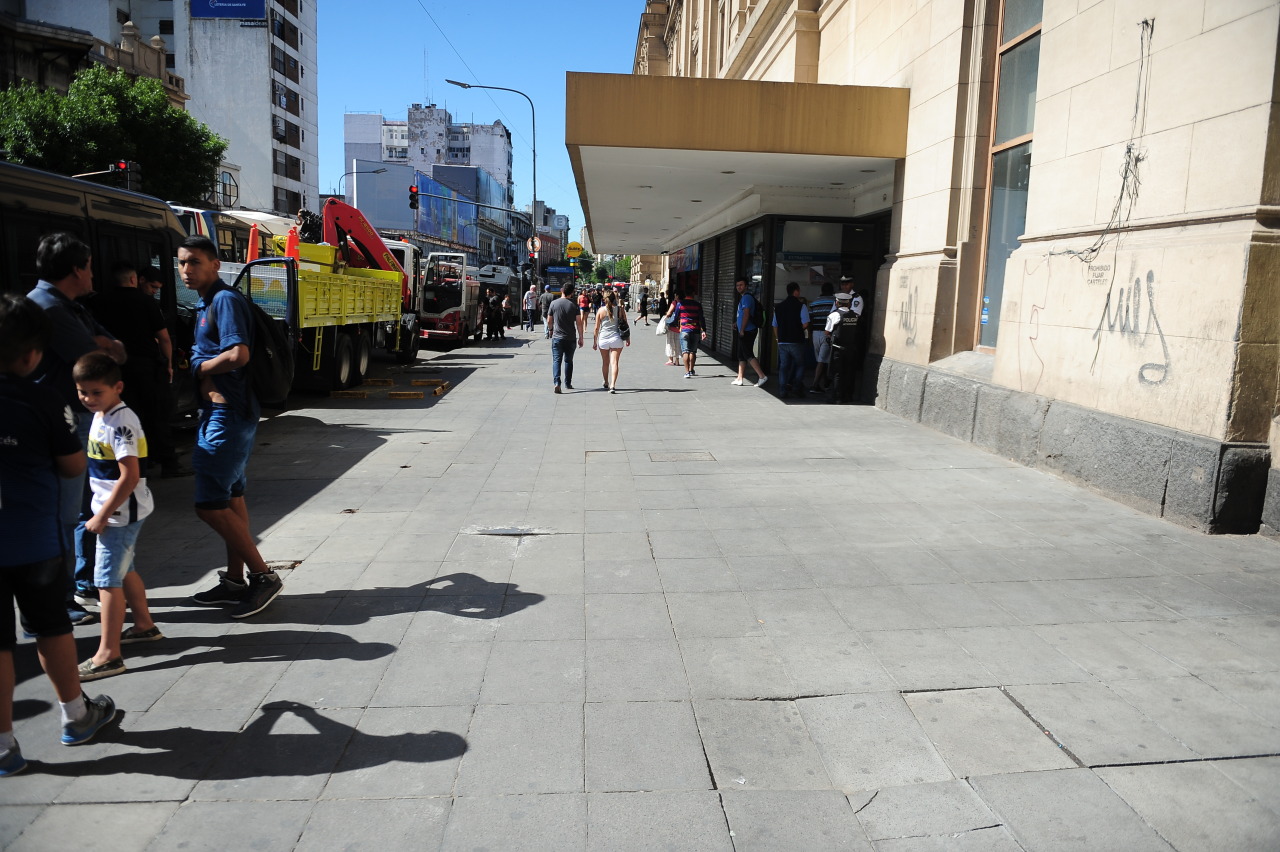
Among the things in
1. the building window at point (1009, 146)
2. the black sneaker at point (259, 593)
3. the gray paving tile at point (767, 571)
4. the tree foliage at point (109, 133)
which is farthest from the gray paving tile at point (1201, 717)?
the tree foliage at point (109, 133)

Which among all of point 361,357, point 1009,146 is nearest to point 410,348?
point 361,357

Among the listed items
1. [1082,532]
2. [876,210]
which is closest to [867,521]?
[1082,532]

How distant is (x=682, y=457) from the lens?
8.80 metres

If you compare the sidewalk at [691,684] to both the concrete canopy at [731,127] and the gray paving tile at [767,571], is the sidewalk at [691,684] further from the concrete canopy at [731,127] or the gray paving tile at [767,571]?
the concrete canopy at [731,127]

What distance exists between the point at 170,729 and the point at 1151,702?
3.88 m

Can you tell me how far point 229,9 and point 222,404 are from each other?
6953 centimetres

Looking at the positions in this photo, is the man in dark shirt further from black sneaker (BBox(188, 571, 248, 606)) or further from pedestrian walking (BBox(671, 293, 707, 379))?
pedestrian walking (BBox(671, 293, 707, 379))

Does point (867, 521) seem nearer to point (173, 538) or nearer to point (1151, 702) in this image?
point (1151, 702)

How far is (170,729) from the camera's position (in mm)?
3383

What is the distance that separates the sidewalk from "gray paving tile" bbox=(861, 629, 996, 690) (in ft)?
0.05

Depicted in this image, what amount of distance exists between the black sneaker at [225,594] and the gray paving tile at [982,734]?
3360mm

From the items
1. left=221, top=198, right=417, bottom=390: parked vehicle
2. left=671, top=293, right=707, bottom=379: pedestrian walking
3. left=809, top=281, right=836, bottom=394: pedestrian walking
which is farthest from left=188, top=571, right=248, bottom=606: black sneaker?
left=671, top=293, right=707, bottom=379: pedestrian walking

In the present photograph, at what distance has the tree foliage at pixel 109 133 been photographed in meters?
27.6

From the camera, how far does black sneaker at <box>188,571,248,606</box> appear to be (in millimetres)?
4637
